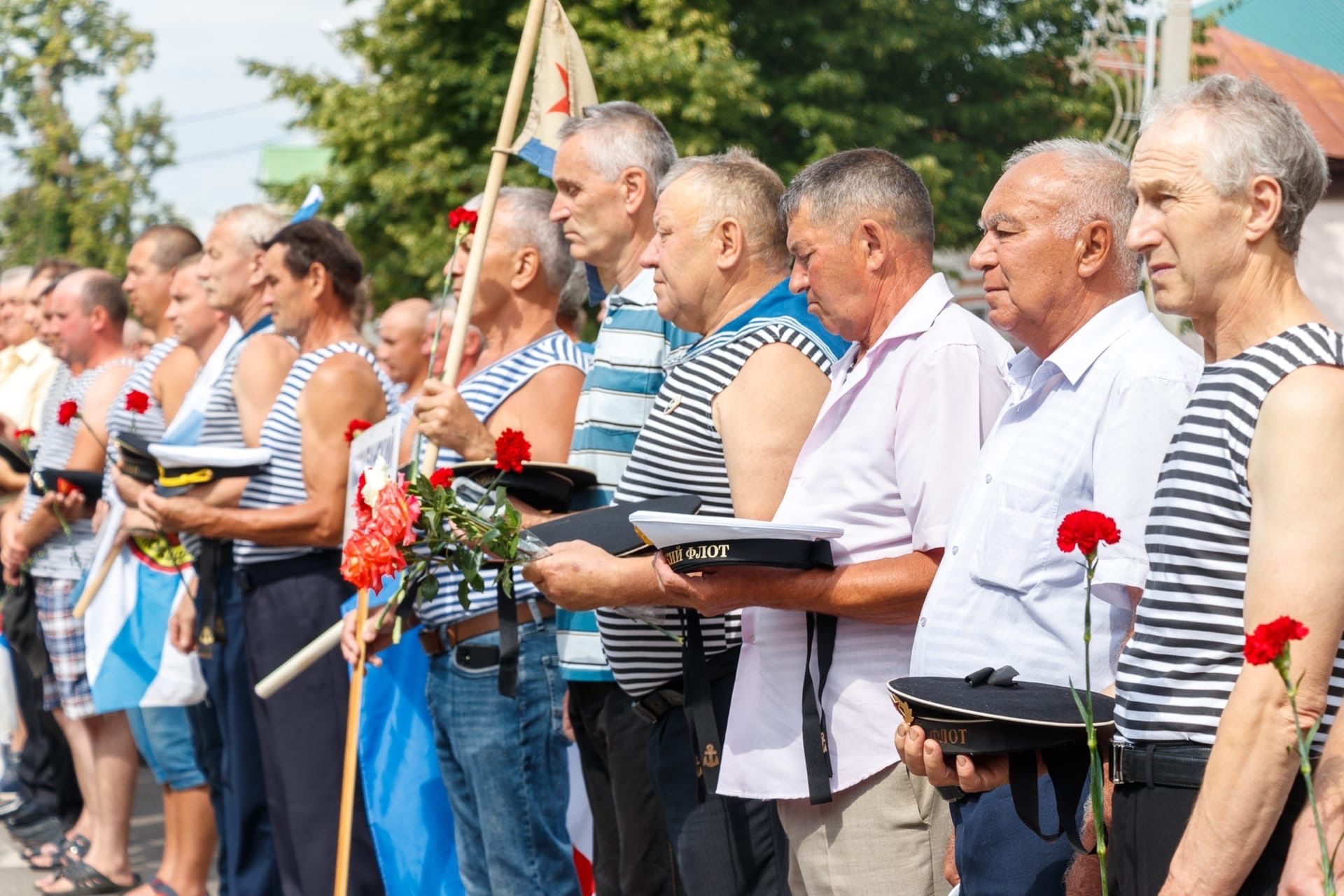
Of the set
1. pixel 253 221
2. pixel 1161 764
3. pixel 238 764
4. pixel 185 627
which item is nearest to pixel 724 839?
pixel 1161 764

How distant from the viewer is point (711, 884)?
3.65 metres

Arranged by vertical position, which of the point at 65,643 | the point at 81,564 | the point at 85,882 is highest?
the point at 81,564

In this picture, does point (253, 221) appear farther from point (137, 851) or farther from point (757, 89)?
point (757, 89)

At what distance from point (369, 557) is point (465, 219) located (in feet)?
4.68

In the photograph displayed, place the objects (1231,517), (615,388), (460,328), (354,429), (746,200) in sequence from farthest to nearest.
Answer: (354,429), (460,328), (615,388), (746,200), (1231,517)

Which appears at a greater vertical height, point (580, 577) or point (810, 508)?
point (810, 508)

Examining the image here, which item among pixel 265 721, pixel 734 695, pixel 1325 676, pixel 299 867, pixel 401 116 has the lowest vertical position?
pixel 299 867

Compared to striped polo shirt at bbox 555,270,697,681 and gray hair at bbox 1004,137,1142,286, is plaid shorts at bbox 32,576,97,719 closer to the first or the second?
striped polo shirt at bbox 555,270,697,681

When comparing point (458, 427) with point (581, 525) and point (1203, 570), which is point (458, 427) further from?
point (1203, 570)

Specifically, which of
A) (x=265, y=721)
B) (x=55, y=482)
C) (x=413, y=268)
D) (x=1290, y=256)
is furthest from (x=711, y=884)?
(x=413, y=268)

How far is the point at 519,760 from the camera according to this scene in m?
4.50

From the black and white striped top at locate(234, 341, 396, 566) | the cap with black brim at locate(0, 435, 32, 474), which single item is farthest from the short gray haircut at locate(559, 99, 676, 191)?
the cap with black brim at locate(0, 435, 32, 474)

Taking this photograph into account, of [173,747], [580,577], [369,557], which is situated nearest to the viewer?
[580,577]

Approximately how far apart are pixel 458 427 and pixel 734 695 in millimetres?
1293
